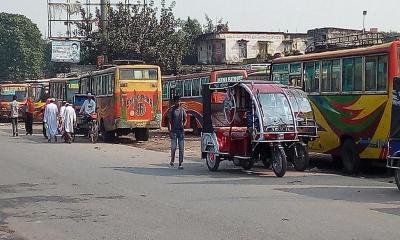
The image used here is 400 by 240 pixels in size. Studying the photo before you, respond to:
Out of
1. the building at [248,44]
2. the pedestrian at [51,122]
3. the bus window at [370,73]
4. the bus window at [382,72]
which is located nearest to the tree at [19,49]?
the building at [248,44]

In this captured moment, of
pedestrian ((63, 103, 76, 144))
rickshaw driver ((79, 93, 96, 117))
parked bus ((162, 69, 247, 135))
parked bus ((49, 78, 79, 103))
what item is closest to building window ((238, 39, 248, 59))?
parked bus ((49, 78, 79, 103))

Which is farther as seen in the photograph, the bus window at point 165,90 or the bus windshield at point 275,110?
the bus window at point 165,90

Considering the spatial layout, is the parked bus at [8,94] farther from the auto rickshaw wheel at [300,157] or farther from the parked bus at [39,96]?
the auto rickshaw wheel at [300,157]

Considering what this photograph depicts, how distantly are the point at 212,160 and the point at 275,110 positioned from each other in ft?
7.56

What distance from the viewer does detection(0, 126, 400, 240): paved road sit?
8344 millimetres

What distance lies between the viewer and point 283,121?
14.4 metres

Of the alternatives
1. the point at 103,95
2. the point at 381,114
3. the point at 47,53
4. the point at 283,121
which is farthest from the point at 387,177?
the point at 47,53

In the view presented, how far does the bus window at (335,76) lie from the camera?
16.2m

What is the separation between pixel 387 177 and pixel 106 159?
28.4 feet

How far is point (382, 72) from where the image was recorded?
47.5ft

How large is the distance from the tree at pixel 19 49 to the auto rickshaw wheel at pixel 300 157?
7609 cm

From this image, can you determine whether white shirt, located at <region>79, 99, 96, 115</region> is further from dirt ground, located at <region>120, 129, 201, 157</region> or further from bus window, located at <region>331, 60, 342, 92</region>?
bus window, located at <region>331, 60, 342, 92</region>

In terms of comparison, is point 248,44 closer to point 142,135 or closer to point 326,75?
point 142,135

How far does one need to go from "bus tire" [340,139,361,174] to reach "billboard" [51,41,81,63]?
122 ft
